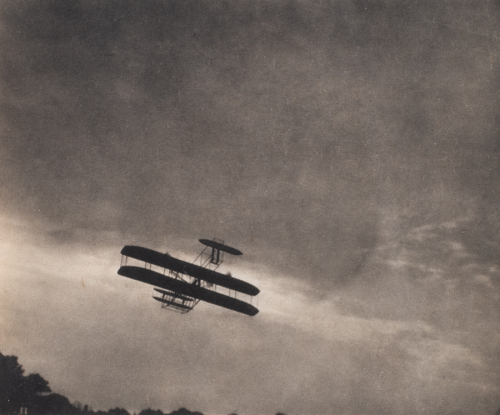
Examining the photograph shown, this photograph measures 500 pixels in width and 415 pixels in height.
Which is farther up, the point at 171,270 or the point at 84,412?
the point at 171,270

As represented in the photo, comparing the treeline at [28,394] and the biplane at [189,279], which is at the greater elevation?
the biplane at [189,279]

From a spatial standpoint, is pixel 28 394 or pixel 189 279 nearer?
pixel 189 279

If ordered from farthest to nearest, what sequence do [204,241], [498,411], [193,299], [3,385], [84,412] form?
1. [84,412]
2. [3,385]
3. [193,299]
4. [204,241]
5. [498,411]

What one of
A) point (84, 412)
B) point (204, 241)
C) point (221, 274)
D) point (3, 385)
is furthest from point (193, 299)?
point (84, 412)

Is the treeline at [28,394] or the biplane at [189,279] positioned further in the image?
the treeline at [28,394]

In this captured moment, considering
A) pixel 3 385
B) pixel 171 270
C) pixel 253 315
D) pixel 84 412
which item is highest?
pixel 171 270

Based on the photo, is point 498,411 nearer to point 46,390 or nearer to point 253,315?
point 253,315

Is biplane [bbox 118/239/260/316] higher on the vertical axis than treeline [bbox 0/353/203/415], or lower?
higher

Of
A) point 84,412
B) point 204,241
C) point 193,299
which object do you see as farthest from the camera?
point 84,412

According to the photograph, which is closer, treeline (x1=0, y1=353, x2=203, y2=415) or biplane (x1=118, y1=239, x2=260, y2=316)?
biplane (x1=118, y1=239, x2=260, y2=316)

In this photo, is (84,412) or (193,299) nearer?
(193,299)
